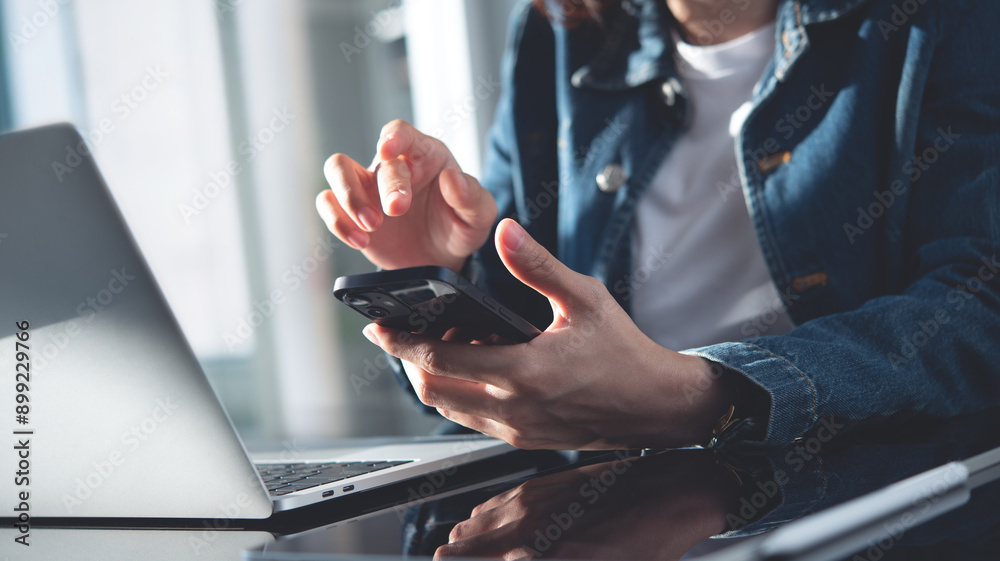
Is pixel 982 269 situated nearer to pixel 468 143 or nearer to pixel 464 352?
pixel 464 352

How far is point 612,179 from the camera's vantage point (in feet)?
3.09

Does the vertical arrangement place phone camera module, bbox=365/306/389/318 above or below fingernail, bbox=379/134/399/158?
below

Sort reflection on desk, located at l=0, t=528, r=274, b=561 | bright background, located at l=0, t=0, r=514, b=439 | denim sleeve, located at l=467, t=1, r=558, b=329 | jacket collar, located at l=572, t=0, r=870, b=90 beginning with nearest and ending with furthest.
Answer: reflection on desk, located at l=0, t=528, r=274, b=561 → jacket collar, located at l=572, t=0, r=870, b=90 → denim sleeve, located at l=467, t=1, r=558, b=329 → bright background, located at l=0, t=0, r=514, b=439

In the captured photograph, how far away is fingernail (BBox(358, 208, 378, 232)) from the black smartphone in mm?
176

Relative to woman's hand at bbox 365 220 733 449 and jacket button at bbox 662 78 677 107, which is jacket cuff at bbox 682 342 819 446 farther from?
jacket button at bbox 662 78 677 107

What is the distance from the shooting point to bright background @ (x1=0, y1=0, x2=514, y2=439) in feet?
8.66

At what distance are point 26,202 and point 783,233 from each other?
72 centimetres

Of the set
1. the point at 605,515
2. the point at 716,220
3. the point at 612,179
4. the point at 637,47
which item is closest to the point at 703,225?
the point at 716,220

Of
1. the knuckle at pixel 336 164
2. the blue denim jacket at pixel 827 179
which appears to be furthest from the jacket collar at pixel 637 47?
the knuckle at pixel 336 164

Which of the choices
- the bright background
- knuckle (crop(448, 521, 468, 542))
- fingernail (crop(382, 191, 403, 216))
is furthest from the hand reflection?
the bright background

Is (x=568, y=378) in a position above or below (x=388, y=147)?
below

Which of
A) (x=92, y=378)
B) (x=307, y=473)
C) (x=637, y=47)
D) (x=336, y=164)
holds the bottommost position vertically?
(x=307, y=473)

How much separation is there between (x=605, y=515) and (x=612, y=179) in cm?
67

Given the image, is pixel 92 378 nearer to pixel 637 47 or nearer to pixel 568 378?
pixel 568 378
